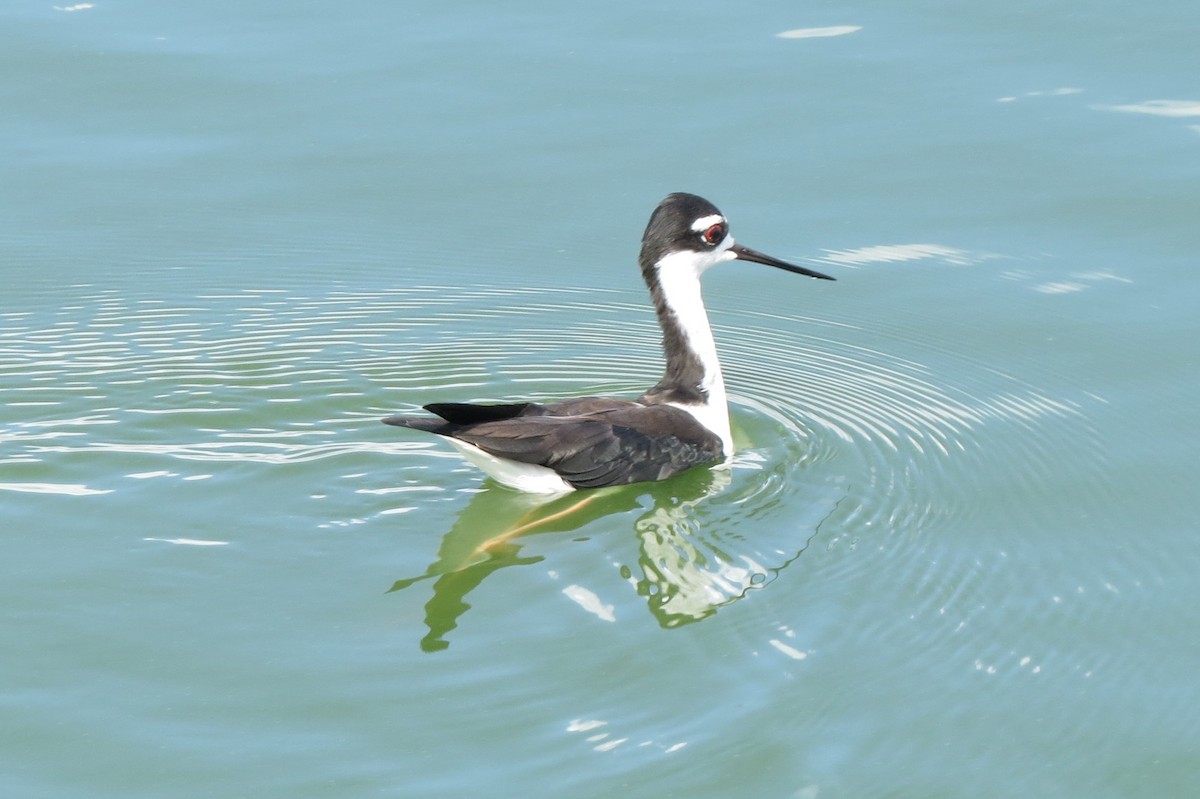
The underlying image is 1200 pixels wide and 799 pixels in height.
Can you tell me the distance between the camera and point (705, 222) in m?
11.2

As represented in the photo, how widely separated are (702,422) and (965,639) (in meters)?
Answer: 2.58

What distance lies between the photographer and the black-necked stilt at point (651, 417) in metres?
10.1

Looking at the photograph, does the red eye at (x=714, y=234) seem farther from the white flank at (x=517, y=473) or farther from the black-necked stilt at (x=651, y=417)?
the white flank at (x=517, y=473)

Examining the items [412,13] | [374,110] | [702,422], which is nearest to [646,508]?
[702,422]

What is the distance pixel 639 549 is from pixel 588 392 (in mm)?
2086

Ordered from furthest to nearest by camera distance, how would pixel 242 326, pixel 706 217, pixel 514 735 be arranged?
pixel 242 326
pixel 706 217
pixel 514 735

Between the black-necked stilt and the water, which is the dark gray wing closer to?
the black-necked stilt

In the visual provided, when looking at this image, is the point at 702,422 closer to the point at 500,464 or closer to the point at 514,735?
the point at 500,464

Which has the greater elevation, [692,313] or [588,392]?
[692,313]

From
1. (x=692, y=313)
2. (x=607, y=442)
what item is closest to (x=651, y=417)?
(x=607, y=442)

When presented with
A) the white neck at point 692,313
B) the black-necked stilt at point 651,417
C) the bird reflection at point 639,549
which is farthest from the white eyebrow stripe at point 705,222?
the bird reflection at point 639,549

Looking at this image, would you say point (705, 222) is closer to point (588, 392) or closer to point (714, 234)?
point (714, 234)

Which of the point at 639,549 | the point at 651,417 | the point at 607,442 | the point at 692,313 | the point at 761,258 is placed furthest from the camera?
the point at 761,258

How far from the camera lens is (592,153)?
14281 mm
